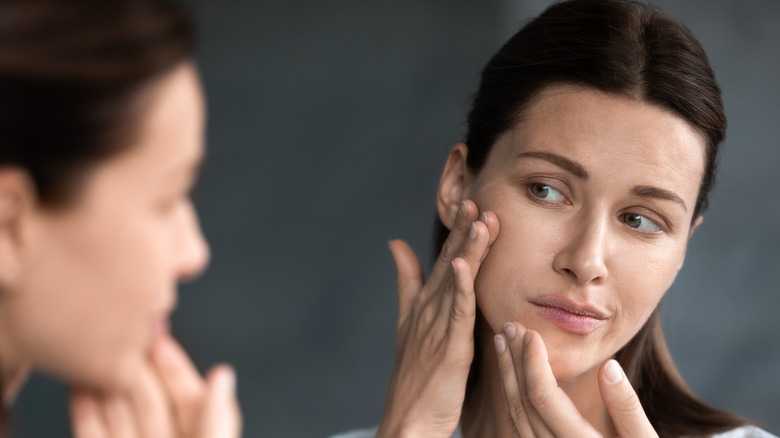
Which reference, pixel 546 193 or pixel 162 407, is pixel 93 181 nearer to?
pixel 162 407

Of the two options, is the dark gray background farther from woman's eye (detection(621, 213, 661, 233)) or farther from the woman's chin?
the woman's chin

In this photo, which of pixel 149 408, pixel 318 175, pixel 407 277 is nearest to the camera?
pixel 149 408

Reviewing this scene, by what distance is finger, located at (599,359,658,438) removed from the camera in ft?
4.30

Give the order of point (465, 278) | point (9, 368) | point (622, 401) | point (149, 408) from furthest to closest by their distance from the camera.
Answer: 1. point (465, 278)
2. point (622, 401)
3. point (149, 408)
4. point (9, 368)

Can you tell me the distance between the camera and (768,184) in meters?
2.81

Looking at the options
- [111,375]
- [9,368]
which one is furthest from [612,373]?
[9,368]

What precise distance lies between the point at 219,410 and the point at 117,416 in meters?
0.12

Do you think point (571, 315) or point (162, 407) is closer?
point (162, 407)

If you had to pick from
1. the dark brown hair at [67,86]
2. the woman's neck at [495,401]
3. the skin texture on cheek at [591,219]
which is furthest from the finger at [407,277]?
the dark brown hair at [67,86]

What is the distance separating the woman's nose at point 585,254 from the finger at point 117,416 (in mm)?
759

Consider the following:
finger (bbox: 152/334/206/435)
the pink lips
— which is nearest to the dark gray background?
the pink lips

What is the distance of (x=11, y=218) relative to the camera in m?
0.83

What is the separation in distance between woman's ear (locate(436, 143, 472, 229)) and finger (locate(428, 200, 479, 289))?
3.1 inches

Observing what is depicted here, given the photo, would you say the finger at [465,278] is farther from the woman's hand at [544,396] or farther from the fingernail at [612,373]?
the fingernail at [612,373]
